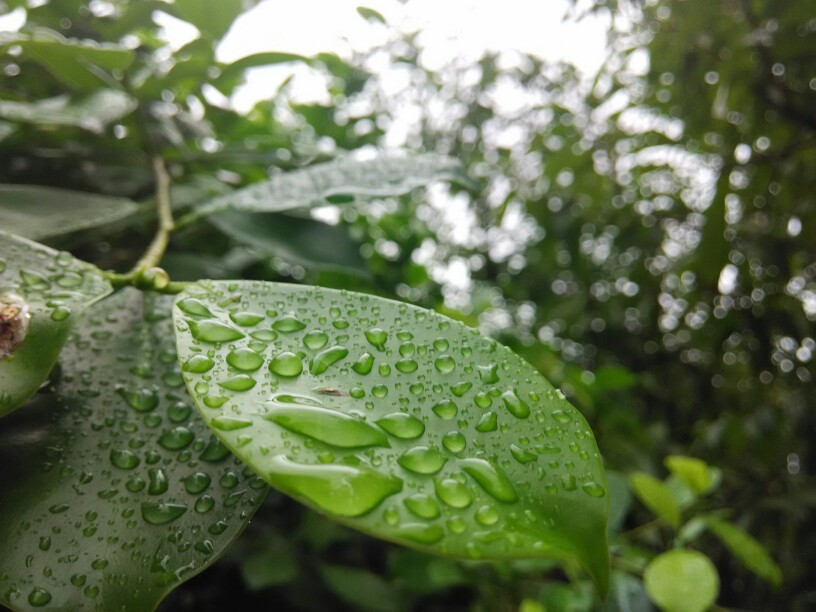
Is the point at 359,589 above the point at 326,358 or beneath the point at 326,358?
beneath

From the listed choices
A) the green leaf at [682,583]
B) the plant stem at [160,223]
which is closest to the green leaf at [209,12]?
the plant stem at [160,223]

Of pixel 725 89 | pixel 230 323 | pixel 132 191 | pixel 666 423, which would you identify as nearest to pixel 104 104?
pixel 132 191

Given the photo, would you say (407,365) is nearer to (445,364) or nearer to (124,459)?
(445,364)

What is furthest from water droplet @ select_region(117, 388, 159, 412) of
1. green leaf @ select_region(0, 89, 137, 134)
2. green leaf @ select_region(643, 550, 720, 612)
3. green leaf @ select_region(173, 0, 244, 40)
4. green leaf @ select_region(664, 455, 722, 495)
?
green leaf @ select_region(664, 455, 722, 495)

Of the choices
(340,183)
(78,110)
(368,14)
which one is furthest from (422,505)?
(368,14)

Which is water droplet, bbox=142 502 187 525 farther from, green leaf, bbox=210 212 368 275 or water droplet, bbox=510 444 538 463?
green leaf, bbox=210 212 368 275
